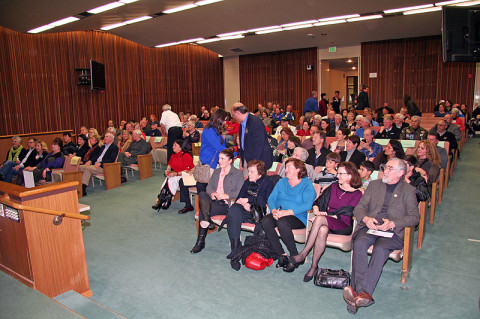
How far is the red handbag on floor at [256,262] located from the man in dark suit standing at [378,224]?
90 centimetres

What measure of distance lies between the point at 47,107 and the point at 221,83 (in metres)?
8.86

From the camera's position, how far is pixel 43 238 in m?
2.84

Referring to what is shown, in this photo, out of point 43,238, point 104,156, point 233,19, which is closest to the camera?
point 43,238

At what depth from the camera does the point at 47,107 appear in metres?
11.2

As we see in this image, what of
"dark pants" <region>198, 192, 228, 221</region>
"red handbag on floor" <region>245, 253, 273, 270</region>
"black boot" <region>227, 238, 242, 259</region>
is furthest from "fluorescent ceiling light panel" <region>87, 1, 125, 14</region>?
"red handbag on floor" <region>245, 253, 273, 270</region>

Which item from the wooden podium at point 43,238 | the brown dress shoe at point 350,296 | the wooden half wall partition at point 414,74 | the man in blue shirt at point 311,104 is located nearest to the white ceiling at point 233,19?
the wooden half wall partition at point 414,74

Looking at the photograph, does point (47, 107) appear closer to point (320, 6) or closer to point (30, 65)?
point (30, 65)

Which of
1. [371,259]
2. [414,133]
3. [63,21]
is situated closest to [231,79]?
[63,21]

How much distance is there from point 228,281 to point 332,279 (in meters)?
0.96

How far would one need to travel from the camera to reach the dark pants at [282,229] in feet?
11.7

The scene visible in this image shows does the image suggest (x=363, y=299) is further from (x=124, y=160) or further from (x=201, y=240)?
(x=124, y=160)

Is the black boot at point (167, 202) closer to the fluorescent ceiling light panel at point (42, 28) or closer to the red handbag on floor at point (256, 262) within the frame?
the red handbag on floor at point (256, 262)

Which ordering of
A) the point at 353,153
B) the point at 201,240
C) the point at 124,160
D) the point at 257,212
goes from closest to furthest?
the point at 257,212
the point at 201,240
the point at 353,153
the point at 124,160

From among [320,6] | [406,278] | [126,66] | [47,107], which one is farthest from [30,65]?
[406,278]
